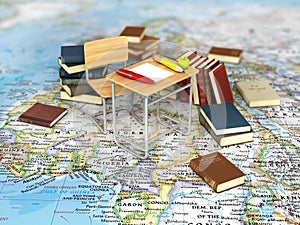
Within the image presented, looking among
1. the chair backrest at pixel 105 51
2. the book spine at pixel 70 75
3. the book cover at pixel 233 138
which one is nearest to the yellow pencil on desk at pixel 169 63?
the chair backrest at pixel 105 51

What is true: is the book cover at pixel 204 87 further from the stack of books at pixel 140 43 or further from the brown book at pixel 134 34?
the brown book at pixel 134 34

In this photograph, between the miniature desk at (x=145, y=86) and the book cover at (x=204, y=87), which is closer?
the miniature desk at (x=145, y=86)

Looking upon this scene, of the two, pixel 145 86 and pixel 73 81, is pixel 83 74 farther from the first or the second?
pixel 145 86

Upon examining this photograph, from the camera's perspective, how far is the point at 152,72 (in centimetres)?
322

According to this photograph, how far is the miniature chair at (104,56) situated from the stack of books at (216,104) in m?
0.57

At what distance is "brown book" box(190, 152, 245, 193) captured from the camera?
2965mm

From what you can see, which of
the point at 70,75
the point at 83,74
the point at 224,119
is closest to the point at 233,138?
the point at 224,119

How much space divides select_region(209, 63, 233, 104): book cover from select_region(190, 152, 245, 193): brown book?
746mm

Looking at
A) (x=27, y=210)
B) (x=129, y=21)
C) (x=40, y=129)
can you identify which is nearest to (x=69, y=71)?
(x=40, y=129)

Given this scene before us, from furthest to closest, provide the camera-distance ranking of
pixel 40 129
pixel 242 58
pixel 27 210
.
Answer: pixel 242 58
pixel 40 129
pixel 27 210

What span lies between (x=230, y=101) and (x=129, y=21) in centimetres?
217

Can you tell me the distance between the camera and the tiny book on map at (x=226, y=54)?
15.1 ft

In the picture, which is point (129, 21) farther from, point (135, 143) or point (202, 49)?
point (135, 143)

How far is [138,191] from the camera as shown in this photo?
297cm
